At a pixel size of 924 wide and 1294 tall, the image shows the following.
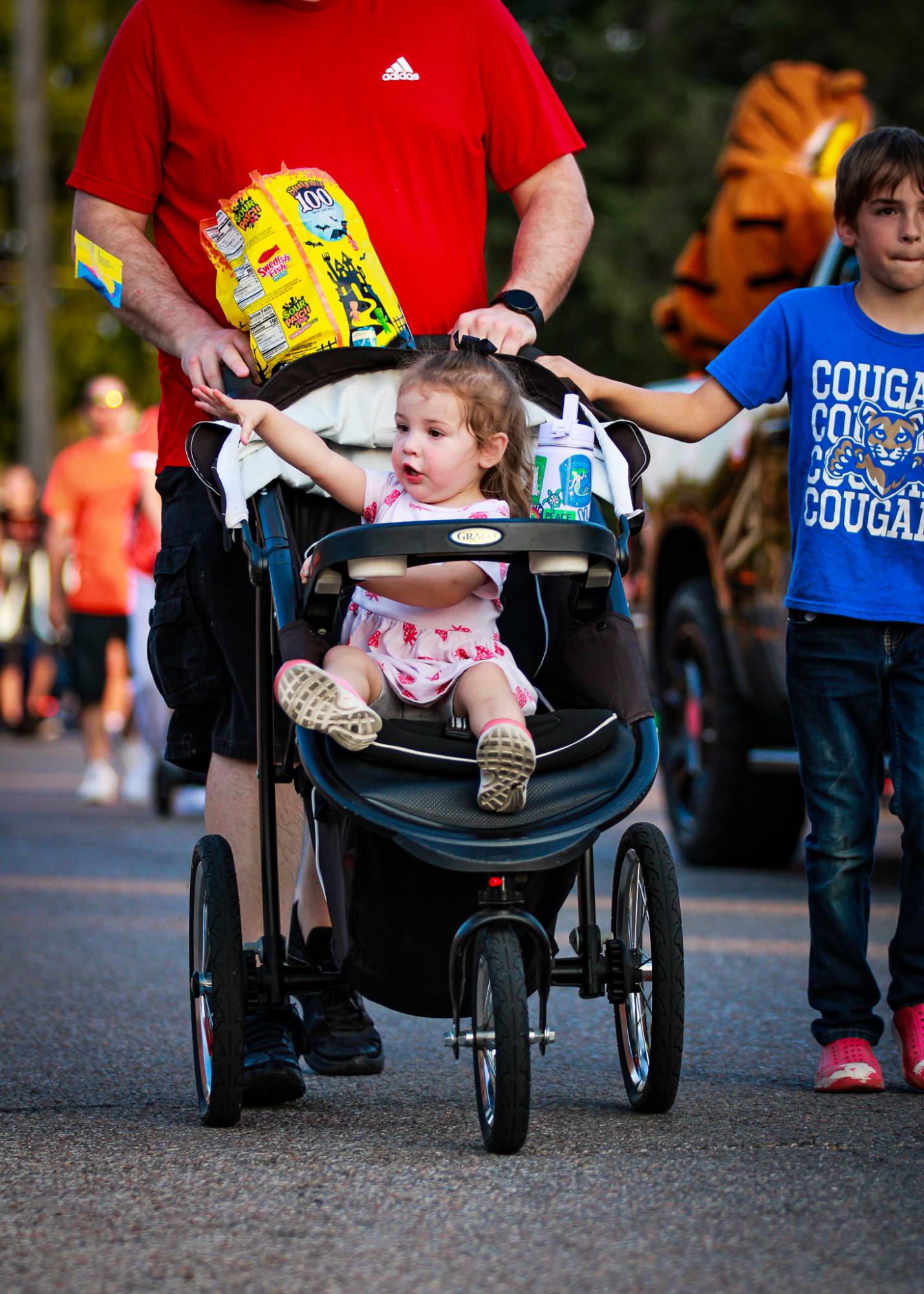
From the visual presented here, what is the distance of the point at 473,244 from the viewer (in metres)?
4.47

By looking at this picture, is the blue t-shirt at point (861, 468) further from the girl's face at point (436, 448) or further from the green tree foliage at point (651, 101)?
the green tree foliage at point (651, 101)

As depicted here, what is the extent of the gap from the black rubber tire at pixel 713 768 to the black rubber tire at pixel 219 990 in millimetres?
3896

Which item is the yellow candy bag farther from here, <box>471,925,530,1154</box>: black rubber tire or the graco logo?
<box>471,925,530,1154</box>: black rubber tire

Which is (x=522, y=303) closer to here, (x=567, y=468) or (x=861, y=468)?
(x=567, y=468)

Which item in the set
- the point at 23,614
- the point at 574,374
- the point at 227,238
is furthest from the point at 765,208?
the point at 23,614

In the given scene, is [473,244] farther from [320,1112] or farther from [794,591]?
[320,1112]

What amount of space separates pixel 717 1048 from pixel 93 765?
717 centimetres

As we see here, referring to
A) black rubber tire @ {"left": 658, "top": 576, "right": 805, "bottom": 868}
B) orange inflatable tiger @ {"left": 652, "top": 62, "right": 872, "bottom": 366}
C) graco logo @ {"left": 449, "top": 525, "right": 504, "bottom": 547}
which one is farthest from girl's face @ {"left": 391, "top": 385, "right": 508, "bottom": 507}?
orange inflatable tiger @ {"left": 652, "top": 62, "right": 872, "bottom": 366}

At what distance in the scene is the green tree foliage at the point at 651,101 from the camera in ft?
84.7

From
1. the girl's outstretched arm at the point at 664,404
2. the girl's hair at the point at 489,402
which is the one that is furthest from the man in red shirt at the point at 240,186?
the girl's hair at the point at 489,402

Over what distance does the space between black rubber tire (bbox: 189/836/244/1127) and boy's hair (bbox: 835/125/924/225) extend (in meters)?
1.78

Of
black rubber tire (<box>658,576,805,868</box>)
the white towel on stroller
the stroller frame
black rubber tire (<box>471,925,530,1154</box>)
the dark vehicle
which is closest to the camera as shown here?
black rubber tire (<box>471,925,530,1154</box>)

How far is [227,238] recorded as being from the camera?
13.5ft

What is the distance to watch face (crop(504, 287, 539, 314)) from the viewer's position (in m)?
4.21
